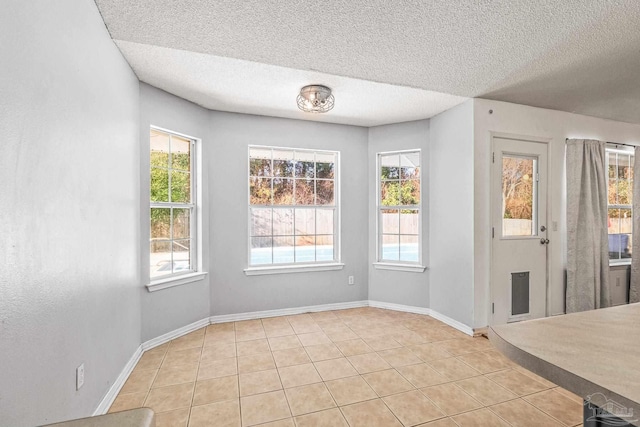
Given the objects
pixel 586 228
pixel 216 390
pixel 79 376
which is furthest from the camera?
pixel 586 228

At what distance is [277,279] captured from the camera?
3.85 metres

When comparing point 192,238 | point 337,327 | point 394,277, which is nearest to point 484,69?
point 394,277

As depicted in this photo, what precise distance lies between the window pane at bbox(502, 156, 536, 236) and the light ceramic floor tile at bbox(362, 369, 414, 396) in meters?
2.09

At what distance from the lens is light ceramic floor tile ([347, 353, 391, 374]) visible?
2.51 m

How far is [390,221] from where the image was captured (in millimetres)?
4203

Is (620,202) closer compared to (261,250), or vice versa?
(261,250)

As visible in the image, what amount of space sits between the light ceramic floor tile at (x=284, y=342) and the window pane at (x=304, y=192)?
5.50 ft

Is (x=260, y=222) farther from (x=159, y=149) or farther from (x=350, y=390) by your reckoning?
(x=350, y=390)

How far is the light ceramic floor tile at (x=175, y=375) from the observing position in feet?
7.64

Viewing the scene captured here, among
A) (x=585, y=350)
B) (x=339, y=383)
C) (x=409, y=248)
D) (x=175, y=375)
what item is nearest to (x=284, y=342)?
(x=339, y=383)

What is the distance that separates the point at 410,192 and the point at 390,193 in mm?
268

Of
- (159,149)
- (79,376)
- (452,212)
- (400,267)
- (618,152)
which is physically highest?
(618,152)

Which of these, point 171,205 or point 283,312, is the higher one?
point 171,205

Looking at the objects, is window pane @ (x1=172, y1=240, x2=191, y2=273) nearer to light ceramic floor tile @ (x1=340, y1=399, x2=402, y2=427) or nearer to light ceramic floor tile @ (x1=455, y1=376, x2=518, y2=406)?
light ceramic floor tile @ (x1=340, y1=399, x2=402, y2=427)
